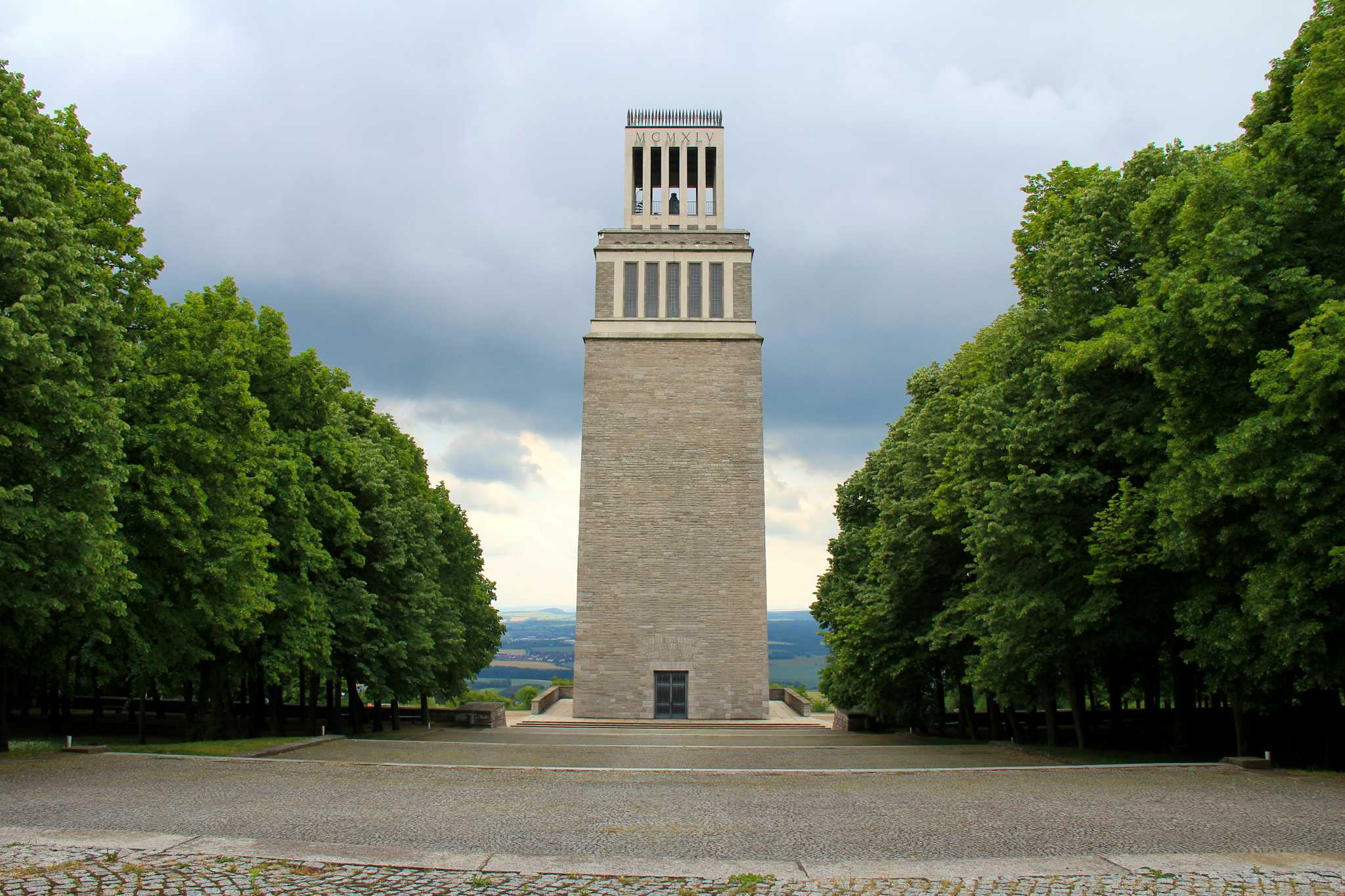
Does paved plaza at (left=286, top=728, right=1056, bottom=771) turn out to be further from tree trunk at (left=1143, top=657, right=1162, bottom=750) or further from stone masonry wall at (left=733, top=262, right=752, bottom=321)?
stone masonry wall at (left=733, top=262, right=752, bottom=321)

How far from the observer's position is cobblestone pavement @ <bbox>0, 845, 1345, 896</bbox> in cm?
676

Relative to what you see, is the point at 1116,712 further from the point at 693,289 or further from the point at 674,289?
the point at 674,289

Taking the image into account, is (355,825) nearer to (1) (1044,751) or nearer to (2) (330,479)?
(1) (1044,751)

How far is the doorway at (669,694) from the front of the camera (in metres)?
43.4

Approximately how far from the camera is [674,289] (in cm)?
4844

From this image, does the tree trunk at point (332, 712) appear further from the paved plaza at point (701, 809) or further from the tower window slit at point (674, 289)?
the tower window slit at point (674, 289)

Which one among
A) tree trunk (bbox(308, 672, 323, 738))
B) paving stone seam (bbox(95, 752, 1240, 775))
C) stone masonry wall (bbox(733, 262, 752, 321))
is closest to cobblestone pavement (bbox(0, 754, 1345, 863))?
paving stone seam (bbox(95, 752, 1240, 775))

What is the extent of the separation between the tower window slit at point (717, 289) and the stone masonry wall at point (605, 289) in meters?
4.39

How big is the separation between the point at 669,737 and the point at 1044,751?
40.3 feet

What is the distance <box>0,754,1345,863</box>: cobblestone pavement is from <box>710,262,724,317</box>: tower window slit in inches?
1390

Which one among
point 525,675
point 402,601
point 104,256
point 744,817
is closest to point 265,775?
point 744,817

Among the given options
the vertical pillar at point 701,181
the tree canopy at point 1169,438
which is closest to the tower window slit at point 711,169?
the vertical pillar at point 701,181

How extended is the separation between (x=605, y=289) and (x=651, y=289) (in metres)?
2.12

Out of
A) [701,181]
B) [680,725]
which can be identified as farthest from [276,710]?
[701,181]
